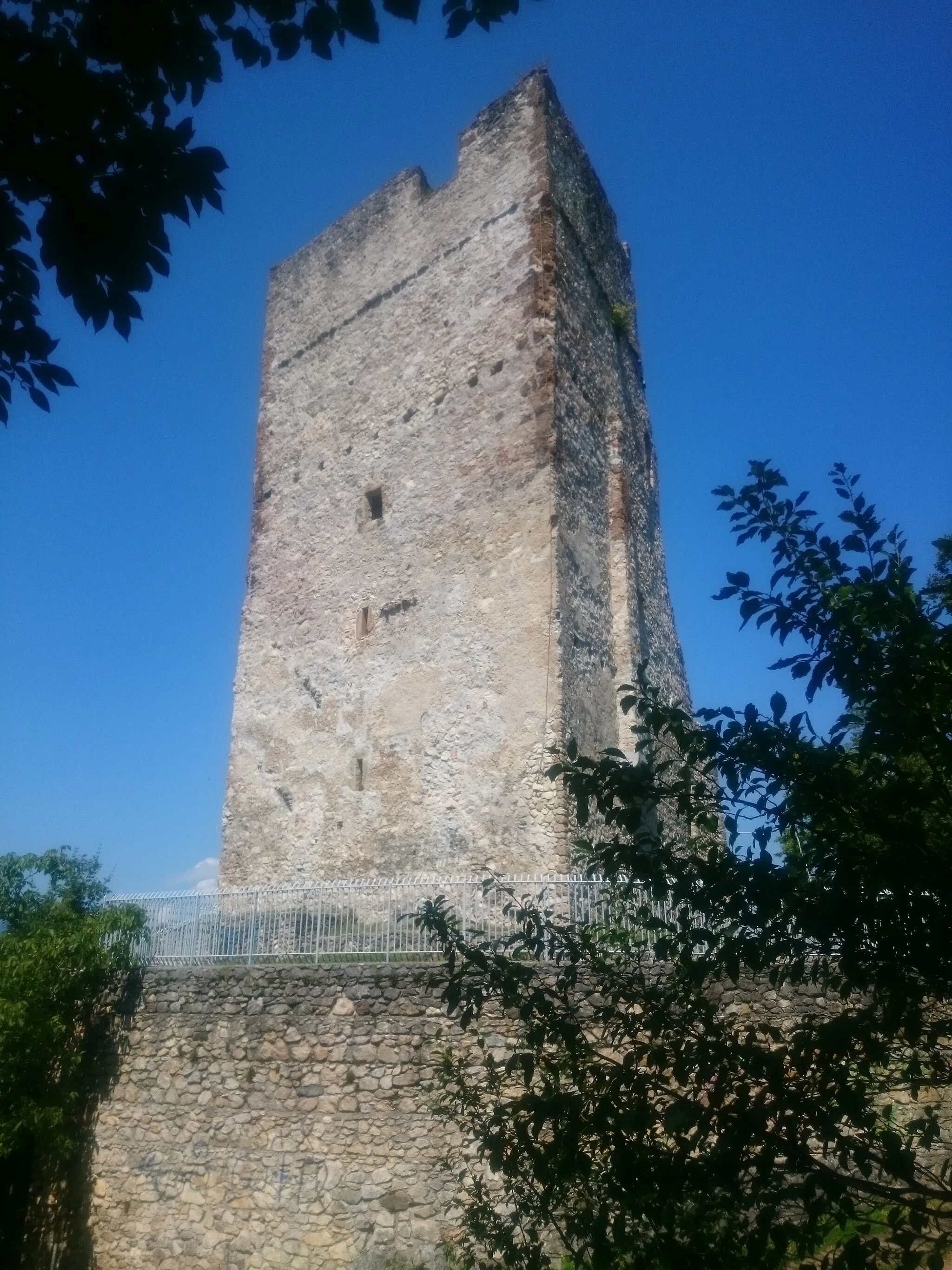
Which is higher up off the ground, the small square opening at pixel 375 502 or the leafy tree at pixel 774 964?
the small square opening at pixel 375 502

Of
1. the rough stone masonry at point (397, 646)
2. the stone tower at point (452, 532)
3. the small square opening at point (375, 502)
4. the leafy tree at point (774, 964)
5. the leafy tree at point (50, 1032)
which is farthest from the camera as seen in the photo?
the small square opening at point (375, 502)

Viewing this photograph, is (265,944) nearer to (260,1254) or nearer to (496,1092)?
(260,1254)

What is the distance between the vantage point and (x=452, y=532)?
39.2 ft

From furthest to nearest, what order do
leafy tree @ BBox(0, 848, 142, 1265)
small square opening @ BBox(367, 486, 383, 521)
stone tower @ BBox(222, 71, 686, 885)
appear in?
small square opening @ BBox(367, 486, 383, 521)
stone tower @ BBox(222, 71, 686, 885)
leafy tree @ BBox(0, 848, 142, 1265)

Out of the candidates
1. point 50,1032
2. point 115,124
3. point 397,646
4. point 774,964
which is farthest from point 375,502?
point 774,964

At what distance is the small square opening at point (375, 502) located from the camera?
13156 mm

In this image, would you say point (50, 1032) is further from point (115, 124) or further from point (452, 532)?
point (115, 124)

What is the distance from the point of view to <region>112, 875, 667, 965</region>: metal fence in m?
8.70

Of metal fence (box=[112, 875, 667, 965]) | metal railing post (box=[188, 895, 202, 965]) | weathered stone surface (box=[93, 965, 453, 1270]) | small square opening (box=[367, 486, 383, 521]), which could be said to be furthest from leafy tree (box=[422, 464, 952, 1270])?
small square opening (box=[367, 486, 383, 521])

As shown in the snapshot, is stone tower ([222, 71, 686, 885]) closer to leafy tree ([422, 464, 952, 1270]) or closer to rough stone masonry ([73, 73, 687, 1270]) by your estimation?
rough stone masonry ([73, 73, 687, 1270])

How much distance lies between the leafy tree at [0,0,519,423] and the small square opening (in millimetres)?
9446

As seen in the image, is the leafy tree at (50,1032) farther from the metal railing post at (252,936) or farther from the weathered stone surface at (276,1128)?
the metal railing post at (252,936)

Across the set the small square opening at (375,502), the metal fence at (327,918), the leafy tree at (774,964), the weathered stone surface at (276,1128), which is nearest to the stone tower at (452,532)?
the small square opening at (375,502)

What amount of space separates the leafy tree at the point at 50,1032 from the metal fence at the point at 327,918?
0.47 metres
